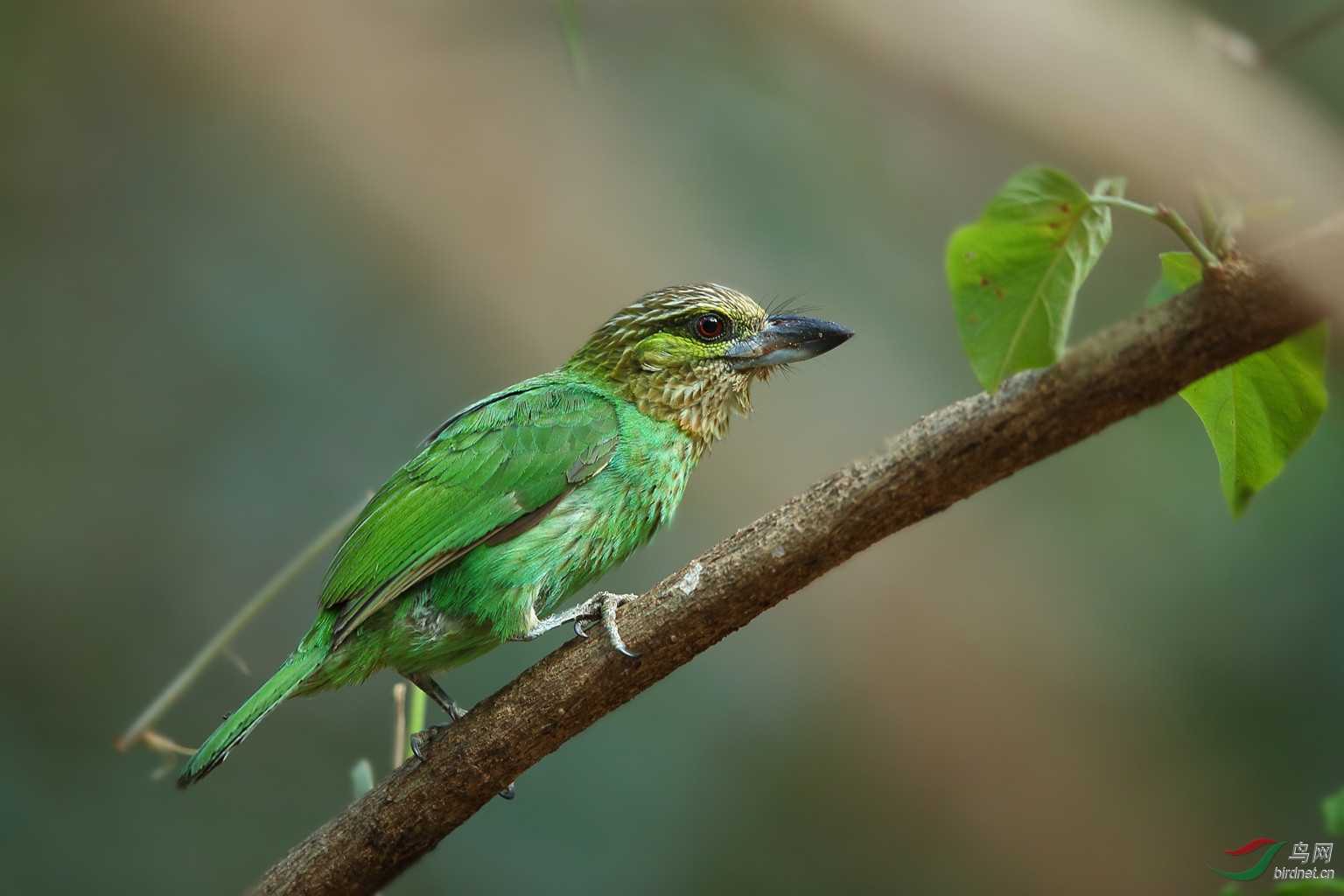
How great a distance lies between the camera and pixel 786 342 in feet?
9.95

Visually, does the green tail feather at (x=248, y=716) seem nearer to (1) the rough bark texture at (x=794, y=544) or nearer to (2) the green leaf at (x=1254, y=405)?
(1) the rough bark texture at (x=794, y=544)

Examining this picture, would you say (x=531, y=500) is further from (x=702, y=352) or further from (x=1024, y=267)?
(x=1024, y=267)

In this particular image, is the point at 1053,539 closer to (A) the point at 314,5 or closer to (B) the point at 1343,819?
(B) the point at 1343,819

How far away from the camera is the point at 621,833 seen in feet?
16.5

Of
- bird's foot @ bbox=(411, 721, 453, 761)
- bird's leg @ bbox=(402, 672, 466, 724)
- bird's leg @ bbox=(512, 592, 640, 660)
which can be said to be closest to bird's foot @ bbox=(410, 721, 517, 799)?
bird's foot @ bbox=(411, 721, 453, 761)

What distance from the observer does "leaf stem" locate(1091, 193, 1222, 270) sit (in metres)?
1.50

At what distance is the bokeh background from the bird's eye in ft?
5.82

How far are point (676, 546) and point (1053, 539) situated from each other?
6.75 ft

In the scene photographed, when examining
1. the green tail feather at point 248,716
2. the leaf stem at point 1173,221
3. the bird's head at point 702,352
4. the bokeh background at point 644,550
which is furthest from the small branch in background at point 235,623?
the bokeh background at point 644,550

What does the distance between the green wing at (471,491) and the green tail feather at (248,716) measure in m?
0.12

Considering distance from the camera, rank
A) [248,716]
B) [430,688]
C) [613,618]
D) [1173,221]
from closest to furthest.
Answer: [1173,221]
[613,618]
[248,716]
[430,688]

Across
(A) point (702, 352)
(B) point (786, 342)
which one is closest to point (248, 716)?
(A) point (702, 352)

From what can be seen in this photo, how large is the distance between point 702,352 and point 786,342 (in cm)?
24

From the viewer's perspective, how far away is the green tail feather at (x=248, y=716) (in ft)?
7.71
